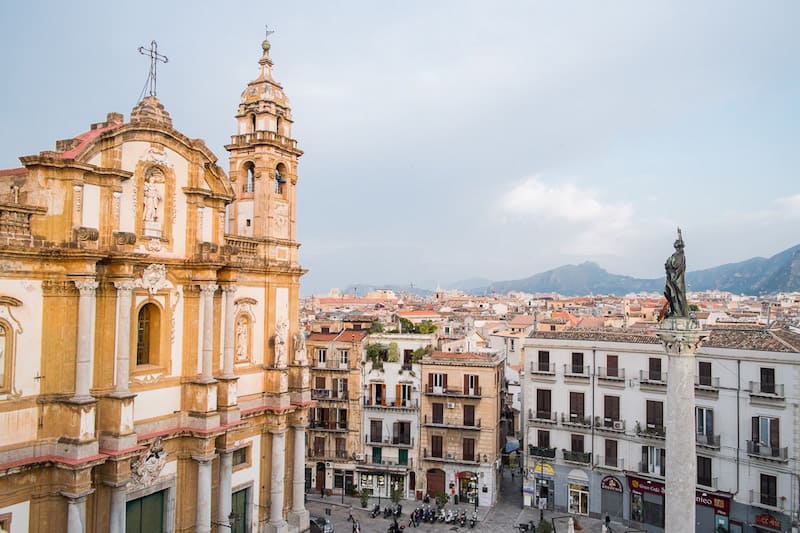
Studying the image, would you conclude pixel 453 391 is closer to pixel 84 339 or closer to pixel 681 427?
pixel 681 427

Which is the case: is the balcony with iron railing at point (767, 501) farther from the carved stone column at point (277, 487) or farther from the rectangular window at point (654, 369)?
the carved stone column at point (277, 487)

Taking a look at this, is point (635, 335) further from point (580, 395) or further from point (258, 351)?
point (258, 351)

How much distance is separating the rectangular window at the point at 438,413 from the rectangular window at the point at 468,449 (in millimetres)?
1941

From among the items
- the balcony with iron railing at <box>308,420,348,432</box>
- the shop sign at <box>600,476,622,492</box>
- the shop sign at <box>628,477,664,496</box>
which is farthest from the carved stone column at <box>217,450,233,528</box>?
the shop sign at <box>628,477,664,496</box>

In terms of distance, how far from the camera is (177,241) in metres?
23.3

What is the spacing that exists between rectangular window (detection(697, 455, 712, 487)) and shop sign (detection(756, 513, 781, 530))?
99.1 inches

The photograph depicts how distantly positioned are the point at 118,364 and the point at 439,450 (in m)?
23.9

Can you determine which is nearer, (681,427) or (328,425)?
(681,427)

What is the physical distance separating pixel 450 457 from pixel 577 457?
25.6 feet

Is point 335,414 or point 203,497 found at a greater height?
point 203,497

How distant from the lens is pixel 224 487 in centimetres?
2425

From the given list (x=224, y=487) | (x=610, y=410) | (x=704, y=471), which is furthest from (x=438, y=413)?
(x=224, y=487)

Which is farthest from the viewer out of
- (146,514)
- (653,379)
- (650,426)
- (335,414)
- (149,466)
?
(335,414)

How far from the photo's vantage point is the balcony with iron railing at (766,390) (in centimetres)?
2936
